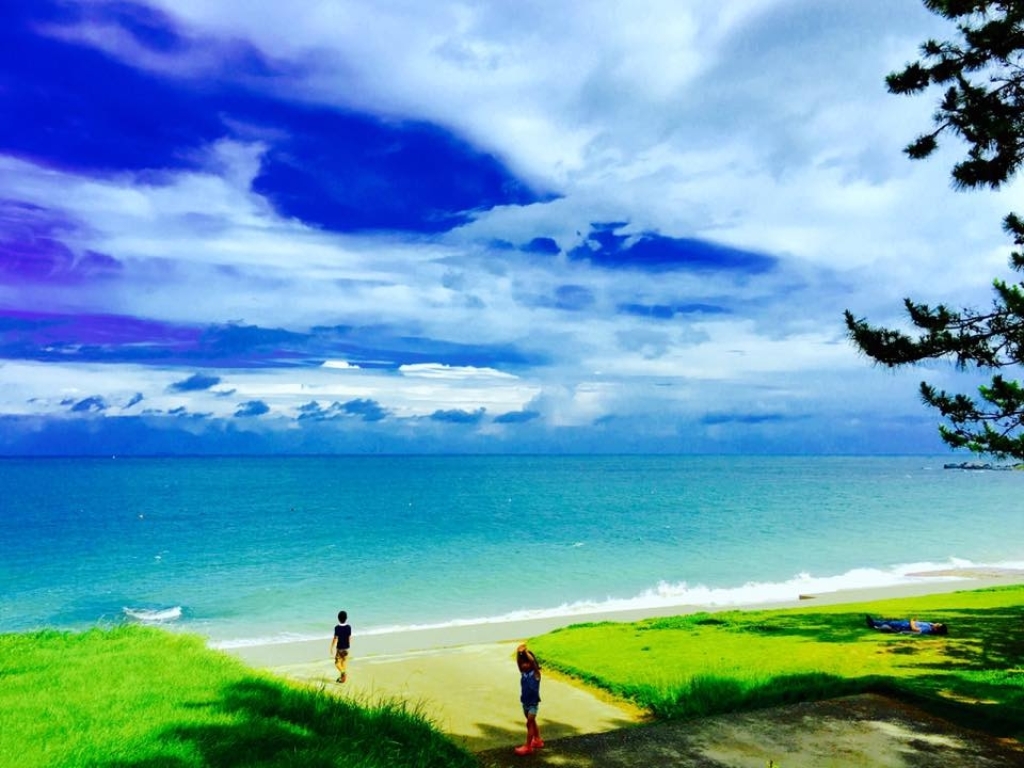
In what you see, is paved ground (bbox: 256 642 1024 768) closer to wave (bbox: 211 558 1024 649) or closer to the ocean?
wave (bbox: 211 558 1024 649)

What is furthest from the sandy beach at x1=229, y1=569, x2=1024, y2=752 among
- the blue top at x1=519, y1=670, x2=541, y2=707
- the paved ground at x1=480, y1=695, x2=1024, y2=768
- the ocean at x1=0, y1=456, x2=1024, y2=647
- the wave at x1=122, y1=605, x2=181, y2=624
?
the wave at x1=122, y1=605, x2=181, y2=624

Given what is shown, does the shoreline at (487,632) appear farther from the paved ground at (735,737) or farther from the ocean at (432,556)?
the paved ground at (735,737)

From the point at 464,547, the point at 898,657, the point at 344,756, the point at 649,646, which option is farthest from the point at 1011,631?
the point at 464,547

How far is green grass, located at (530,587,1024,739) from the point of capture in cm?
1116

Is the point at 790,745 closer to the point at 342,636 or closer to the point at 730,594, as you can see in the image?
the point at 342,636

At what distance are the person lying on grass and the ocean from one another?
47.6ft

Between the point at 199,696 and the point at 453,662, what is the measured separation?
1053 centimetres

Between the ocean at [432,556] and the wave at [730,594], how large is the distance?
195 millimetres

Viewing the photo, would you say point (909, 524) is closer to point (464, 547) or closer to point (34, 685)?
point (464, 547)

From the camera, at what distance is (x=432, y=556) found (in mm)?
47781

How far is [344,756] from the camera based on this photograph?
21.6 feet

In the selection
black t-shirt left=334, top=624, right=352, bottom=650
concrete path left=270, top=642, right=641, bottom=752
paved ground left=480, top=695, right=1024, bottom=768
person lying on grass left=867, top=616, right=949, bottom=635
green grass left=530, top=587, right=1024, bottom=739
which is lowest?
concrete path left=270, top=642, right=641, bottom=752

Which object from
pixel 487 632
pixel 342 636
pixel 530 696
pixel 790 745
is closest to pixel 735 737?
pixel 790 745

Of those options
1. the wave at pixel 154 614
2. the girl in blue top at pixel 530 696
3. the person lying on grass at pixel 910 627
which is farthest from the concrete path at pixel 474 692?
the wave at pixel 154 614
